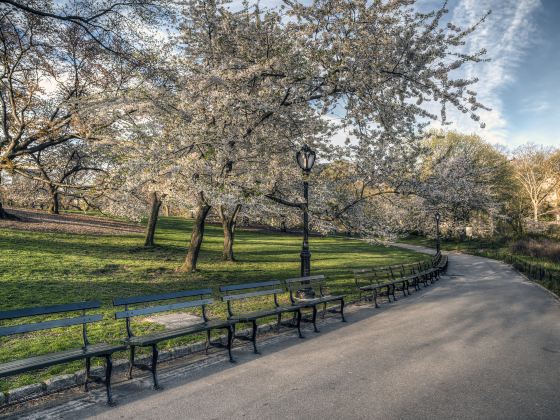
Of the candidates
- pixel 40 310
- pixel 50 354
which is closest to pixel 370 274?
pixel 50 354

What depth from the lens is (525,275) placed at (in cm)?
2052

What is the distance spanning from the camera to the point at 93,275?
1302cm

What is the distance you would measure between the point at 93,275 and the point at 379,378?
11.1 metres

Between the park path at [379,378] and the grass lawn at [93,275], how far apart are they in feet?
5.33

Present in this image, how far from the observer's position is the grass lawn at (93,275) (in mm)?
6719

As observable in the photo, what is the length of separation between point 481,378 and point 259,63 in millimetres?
8973

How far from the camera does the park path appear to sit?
4.21m

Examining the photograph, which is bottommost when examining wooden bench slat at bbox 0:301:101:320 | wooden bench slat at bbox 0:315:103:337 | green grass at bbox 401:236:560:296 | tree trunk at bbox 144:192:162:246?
green grass at bbox 401:236:560:296

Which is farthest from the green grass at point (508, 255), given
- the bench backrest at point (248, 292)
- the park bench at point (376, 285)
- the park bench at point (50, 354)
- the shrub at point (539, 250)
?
the park bench at point (50, 354)

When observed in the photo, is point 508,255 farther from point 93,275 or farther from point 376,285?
point 93,275

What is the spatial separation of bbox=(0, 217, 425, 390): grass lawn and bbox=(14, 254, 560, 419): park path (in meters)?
1.62

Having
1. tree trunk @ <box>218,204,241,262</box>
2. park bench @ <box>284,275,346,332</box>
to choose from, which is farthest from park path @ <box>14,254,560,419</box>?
tree trunk @ <box>218,204,241,262</box>

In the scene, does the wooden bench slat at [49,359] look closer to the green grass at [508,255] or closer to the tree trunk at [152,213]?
the tree trunk at [152,213]

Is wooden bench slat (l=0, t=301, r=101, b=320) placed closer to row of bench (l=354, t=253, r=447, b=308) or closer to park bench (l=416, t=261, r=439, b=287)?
row of bench (l=354, t=253, r=447, b=308)
